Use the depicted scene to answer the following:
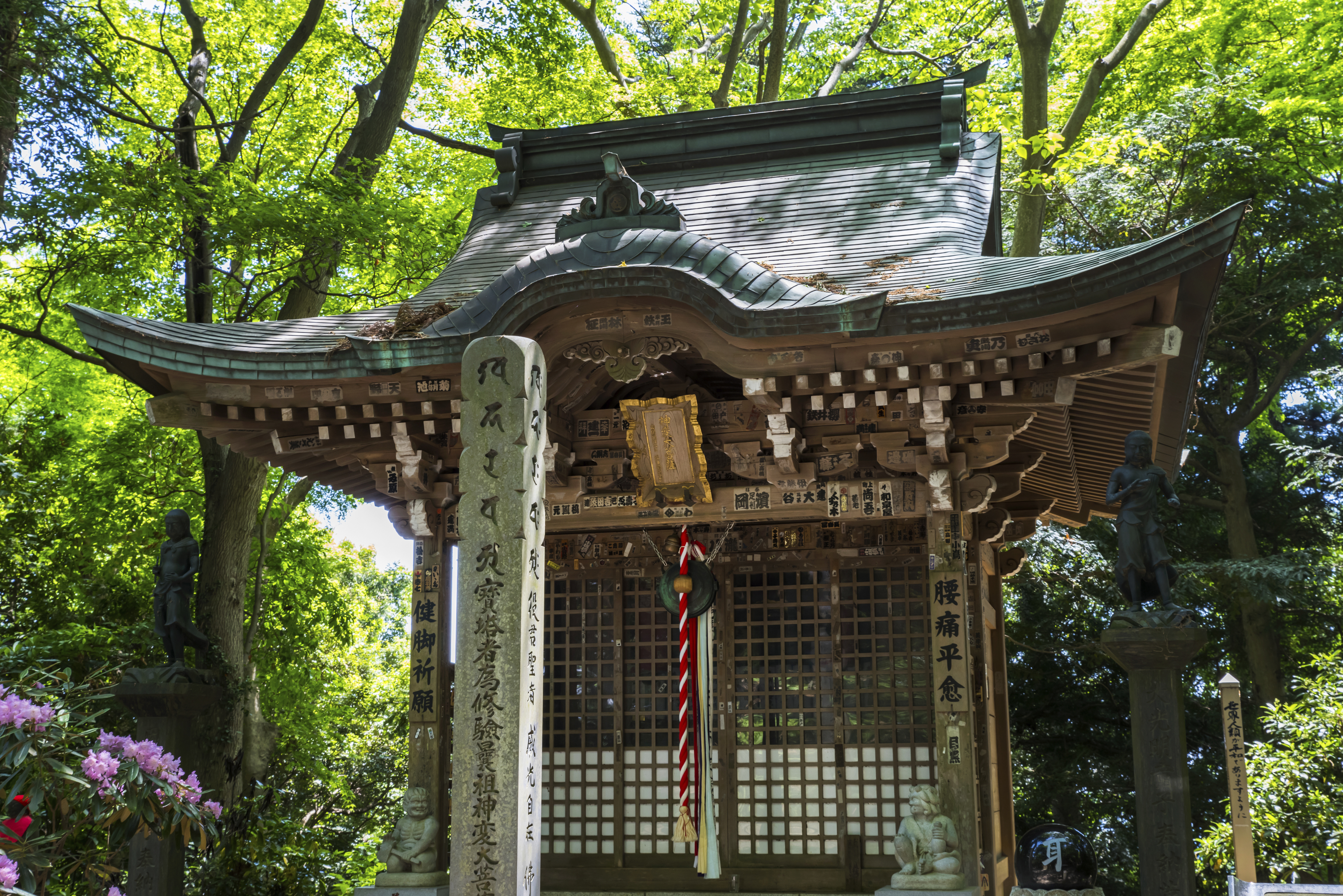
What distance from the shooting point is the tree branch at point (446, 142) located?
14641 millimetres

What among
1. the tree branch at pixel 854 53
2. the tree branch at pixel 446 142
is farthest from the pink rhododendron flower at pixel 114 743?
the tree branch at pixel 854 53

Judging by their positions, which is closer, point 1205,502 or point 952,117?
point 952,117

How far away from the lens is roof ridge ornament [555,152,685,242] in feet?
23.3

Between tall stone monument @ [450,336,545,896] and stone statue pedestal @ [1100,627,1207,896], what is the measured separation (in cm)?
348

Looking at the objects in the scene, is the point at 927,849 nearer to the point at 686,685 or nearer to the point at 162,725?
the point at 686,685

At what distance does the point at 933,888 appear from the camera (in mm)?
6297

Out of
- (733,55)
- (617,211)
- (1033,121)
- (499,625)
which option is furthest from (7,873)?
(733,55)

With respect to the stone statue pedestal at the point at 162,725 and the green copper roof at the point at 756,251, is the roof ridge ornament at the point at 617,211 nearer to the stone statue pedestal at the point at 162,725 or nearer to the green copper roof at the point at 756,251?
the green copper roof at the point at 756,251

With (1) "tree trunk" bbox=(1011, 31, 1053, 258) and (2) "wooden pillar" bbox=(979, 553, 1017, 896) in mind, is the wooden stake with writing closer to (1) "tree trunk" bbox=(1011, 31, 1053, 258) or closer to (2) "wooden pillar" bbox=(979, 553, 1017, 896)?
(2) "wooden pillar" bbox=(979, 553, 1017, 896)

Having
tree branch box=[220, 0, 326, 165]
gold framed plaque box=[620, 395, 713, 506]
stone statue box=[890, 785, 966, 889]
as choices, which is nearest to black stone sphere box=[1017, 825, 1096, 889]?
stone statue box=[890, 785, 966, 889]

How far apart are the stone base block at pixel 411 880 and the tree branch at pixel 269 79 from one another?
28.1 feet

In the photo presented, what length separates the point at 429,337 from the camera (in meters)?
6.79

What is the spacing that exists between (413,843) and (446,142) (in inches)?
408

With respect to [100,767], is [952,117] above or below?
above
